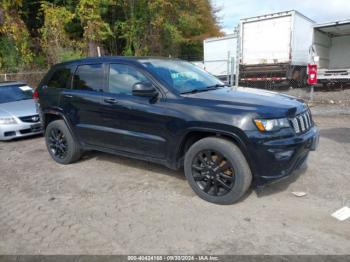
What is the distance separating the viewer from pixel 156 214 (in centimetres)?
385

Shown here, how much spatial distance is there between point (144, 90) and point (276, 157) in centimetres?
180

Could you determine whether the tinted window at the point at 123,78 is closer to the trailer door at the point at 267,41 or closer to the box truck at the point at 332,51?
the box truck at the point at 332,51

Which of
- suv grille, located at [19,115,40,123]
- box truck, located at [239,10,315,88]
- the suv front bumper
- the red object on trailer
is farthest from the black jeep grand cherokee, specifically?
box truck, located at [239,10,315,88]

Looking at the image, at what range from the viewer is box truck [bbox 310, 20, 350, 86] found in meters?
13.5

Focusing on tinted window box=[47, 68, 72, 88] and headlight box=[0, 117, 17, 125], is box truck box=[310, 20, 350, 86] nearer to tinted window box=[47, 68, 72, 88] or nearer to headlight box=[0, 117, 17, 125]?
tinted window box=[47, 68, 72, 88]

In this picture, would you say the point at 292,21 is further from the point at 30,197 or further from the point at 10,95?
the point at 30,197

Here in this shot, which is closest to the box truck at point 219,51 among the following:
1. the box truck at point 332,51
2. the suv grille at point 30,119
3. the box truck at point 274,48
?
the box truck at point 274,48

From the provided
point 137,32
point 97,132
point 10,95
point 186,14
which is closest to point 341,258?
point 97,132

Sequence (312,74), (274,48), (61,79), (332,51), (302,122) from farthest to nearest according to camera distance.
→ (332,51) < (274,48) < (312,74) < (61,79) < (302,122)

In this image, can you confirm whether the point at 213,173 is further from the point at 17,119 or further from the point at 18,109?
the point at 18,109

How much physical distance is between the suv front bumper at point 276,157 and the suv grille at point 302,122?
97mm

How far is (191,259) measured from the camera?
2.97 m

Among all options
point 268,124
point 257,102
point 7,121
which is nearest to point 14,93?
point 7,121

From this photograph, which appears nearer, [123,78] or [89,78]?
[123,78]
